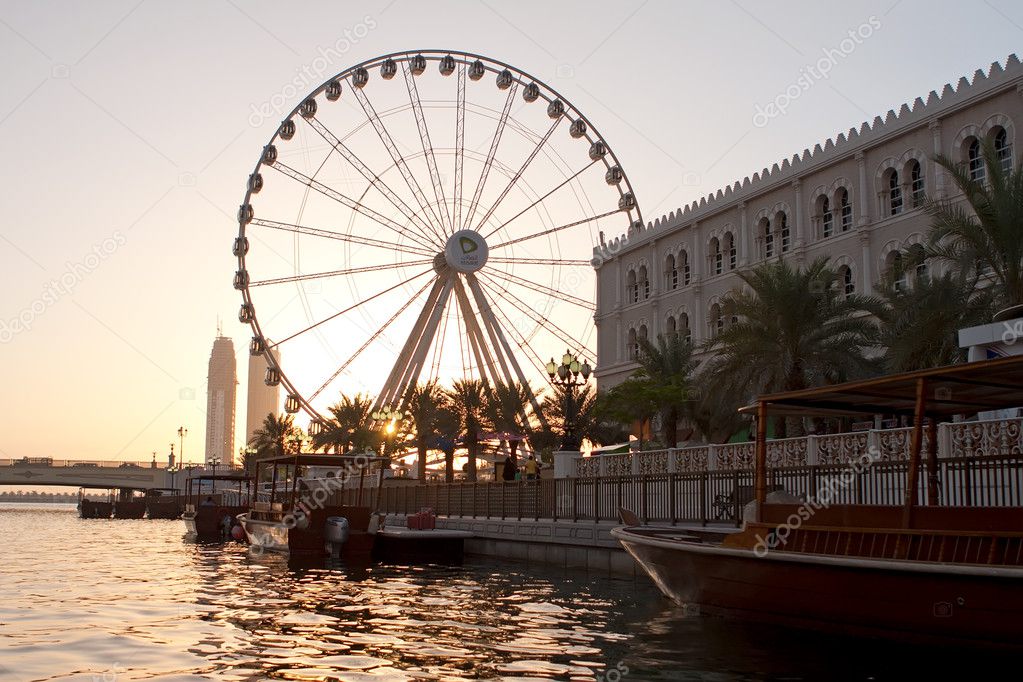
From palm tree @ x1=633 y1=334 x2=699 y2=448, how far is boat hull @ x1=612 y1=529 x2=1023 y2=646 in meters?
21.8

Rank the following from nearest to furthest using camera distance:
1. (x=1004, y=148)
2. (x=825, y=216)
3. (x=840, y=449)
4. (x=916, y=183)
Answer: (x=840, y=449) < (x=1004, y=148) < (x=916, y=183) < (x=825, y=216)

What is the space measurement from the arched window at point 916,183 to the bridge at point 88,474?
80901 mm

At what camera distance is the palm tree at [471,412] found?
50938mm

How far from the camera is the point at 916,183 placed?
34.6 m

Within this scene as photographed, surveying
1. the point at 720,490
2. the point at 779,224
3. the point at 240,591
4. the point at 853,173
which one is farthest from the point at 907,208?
the point at 240,591

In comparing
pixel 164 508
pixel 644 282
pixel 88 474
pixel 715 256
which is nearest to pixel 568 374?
pixel 715 256

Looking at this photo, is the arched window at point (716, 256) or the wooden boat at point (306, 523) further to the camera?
the arched window at point (716, 256)

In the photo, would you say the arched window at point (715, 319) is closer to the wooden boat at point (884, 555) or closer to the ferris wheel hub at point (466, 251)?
the ferris wheel hub at point (466, 251)

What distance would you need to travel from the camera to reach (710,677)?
36.2 ft

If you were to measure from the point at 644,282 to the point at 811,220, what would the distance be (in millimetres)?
12441

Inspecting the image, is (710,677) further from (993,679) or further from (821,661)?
(993,679)

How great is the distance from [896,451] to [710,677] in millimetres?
8997

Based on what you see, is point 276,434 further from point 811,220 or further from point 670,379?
point 811,220

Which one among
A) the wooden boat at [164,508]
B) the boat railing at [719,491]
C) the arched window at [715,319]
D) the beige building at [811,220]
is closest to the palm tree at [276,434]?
the wooden boat at [164,508]
